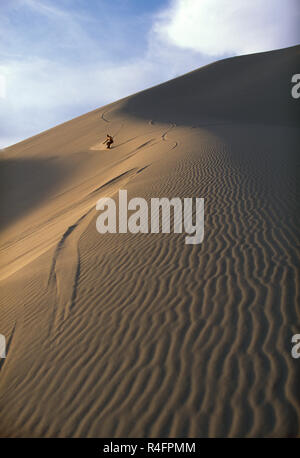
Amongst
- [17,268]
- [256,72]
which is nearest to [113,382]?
[17,268]

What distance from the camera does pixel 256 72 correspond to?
32875mm

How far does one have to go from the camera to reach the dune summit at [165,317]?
2977 mm

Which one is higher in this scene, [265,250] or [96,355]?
[265,250]

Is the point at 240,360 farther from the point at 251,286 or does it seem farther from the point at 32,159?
the point at 32,159

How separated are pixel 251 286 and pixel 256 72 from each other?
35991 mm

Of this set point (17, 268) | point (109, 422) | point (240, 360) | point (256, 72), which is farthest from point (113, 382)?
point (256, 72)

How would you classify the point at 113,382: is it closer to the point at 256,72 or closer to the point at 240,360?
the point at 240,360

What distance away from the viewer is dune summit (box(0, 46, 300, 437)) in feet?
9.77

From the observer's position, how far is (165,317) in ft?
13.5

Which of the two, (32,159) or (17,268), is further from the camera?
(32,159)

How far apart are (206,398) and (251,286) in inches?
74.6
